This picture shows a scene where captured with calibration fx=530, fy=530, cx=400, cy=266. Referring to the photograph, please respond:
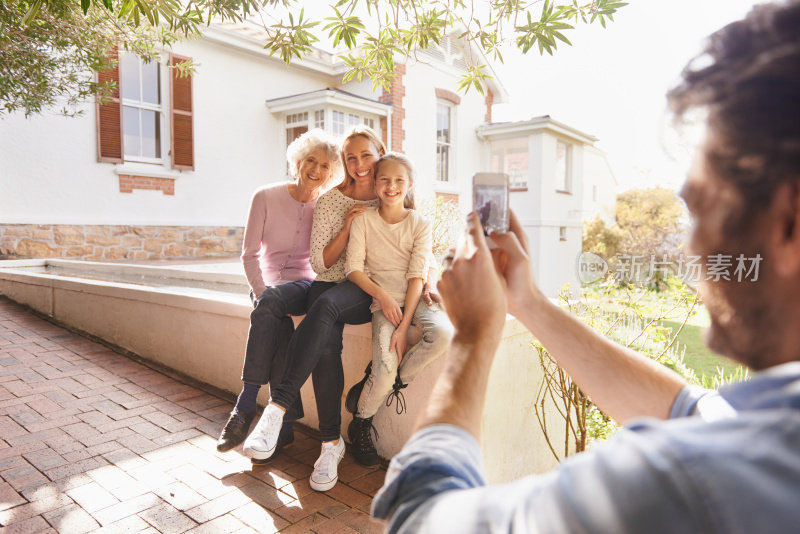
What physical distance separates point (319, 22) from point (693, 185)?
2.09 metres

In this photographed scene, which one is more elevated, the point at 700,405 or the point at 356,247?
the point at 356,247

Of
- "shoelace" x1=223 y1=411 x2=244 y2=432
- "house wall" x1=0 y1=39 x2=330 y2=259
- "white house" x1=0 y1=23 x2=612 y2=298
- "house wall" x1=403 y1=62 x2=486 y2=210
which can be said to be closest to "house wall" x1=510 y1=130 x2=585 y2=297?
"house wall" x1=403 y1=62 x2=486 y2=210

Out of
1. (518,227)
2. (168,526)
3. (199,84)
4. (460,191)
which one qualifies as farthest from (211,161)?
(518,227)

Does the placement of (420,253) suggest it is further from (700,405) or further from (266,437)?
(700,405)

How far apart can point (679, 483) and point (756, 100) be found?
36 centimetres

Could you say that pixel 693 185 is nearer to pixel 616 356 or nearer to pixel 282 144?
pixel 616 356

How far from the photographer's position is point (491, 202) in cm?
109

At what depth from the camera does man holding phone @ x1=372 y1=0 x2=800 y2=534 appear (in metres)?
0.43

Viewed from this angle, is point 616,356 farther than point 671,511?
Yes

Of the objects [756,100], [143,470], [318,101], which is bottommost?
[143,470]

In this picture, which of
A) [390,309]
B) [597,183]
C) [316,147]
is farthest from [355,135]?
[597,183]

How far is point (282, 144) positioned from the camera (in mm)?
10766

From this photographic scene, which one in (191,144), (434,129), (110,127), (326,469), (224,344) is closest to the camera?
(326,469)

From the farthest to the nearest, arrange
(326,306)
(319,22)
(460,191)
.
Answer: (460,191), (326,306), (319,22)
